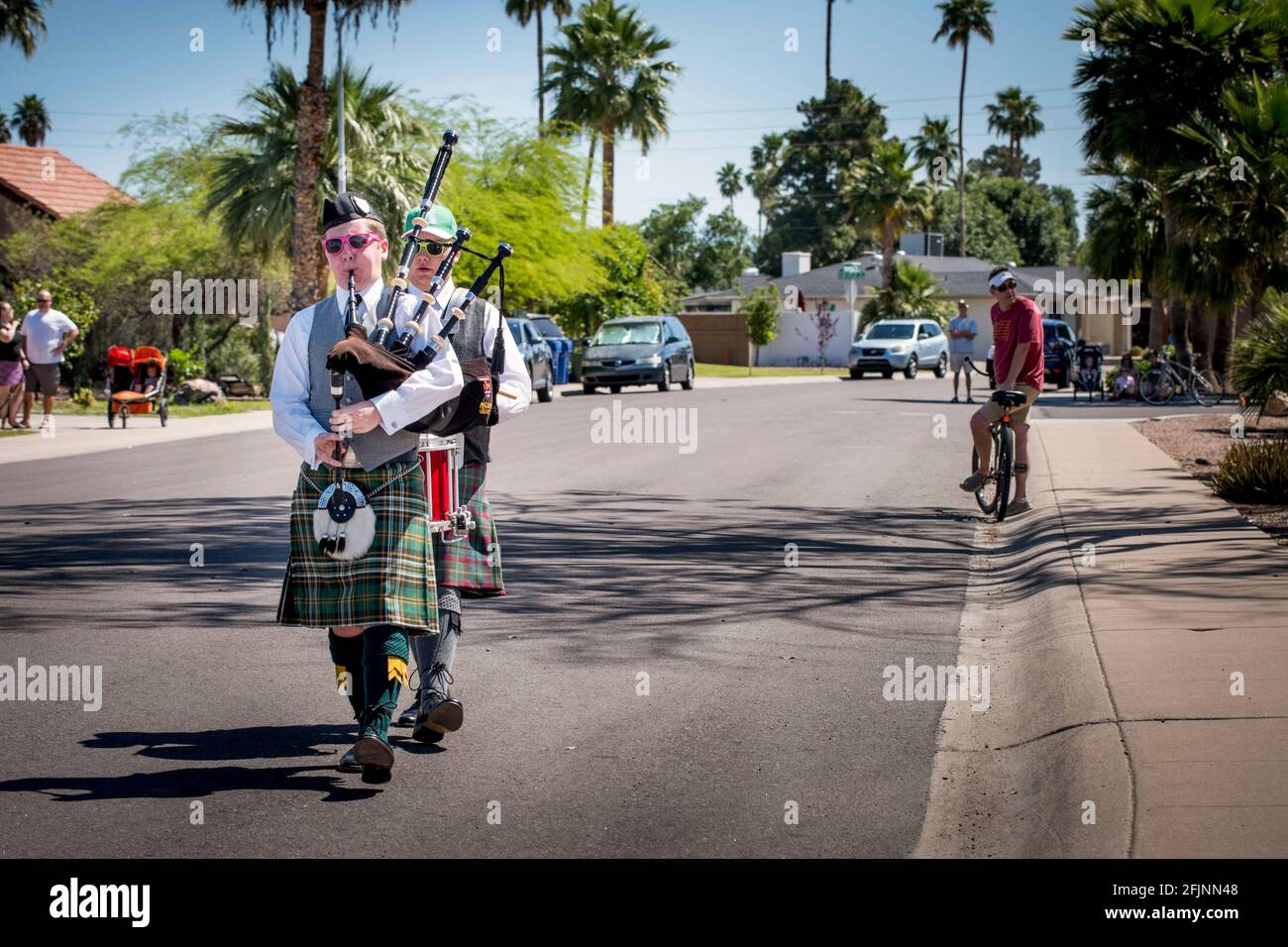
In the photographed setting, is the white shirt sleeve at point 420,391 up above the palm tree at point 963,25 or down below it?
below

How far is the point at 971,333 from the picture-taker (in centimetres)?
3012

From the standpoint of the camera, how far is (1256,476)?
13.0m

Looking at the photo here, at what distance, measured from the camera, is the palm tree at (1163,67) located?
31.5m

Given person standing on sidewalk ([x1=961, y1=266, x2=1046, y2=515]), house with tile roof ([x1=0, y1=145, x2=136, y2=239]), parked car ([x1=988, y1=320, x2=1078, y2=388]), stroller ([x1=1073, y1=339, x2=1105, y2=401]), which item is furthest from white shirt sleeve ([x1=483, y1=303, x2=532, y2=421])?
house with tile roof ([x1=0, y1=145, x2=136, y2=239])

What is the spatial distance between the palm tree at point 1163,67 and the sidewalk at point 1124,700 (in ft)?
74.2

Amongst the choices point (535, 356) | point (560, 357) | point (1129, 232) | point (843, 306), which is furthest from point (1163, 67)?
point (843, 306)

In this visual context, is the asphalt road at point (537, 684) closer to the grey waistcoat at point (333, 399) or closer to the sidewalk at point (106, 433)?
the grey waistcoat at point (333, 399)

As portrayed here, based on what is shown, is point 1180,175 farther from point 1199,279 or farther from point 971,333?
point 971,333

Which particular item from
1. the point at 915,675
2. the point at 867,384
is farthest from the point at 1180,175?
→ the point at 915,675

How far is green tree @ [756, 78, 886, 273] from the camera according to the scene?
93938 mm

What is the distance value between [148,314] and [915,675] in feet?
99.5

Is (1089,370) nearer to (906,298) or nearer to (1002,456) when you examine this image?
(1002,456)

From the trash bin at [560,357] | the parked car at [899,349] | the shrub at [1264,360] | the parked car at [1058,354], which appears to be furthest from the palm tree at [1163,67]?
the shrub at [1264,360]

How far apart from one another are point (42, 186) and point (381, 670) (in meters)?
45.4
